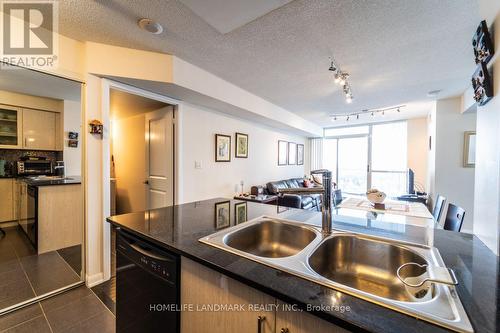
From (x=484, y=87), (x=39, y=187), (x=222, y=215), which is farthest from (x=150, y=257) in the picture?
(x=39, y=187)

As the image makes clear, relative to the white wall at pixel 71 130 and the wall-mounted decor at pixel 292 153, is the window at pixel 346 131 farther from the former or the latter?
the white wall at pixel 71 130

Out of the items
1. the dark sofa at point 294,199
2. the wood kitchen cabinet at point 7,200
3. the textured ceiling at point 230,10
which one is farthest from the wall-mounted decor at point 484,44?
the wood kitchen cabinet at point 7,200

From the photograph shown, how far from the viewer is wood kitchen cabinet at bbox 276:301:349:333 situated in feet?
1.91

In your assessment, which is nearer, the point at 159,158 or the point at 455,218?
the point at 455,218

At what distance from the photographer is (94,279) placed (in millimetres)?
2146

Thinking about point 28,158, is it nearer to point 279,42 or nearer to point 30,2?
point 30,2

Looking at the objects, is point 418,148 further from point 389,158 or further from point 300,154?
point 300,154

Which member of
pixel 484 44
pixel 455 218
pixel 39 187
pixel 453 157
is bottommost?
pixel 455 218

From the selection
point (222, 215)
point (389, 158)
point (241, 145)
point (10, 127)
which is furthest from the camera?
point (389, 158)

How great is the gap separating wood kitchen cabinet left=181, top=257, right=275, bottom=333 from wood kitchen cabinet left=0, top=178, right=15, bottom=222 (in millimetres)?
4413

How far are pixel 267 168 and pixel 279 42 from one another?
3.25 m

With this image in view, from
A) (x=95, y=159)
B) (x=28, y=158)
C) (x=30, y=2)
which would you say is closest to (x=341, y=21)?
(x=30, y=2)

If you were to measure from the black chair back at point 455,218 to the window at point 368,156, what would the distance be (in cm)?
333

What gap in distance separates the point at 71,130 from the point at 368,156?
694 cm
